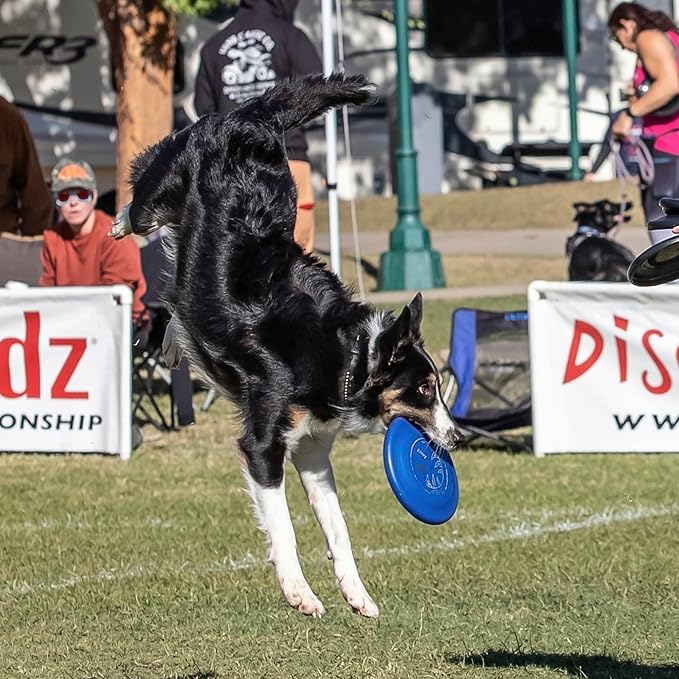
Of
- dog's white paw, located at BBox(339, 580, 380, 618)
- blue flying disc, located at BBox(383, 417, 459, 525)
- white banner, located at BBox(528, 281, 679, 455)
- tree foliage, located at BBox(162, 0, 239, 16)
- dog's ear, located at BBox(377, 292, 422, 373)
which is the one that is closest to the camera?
blue flying disc, located at BBox(383, 417, 459, 525)

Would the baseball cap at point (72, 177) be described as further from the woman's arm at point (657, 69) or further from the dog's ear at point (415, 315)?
the dog's ear at point (415, 315)

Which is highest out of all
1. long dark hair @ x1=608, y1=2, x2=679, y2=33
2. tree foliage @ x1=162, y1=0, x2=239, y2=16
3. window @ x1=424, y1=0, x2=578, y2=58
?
window @ x1=424, y1=0, x2=578, y2=58

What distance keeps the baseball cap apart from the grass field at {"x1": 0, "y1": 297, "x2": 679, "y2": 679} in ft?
5.34

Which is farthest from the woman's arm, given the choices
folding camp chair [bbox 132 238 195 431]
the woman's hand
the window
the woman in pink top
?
the window

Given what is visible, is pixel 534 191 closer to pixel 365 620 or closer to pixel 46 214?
pixel 46 214

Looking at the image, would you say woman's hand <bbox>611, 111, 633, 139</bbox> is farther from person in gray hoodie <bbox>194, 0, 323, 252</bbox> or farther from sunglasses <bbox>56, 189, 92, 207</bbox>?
sunglasses <bbox>56, 189, 92, 207</bbox>

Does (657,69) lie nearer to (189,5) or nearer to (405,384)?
(405,384)

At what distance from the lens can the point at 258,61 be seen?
9055 mm

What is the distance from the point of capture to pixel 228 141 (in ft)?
17.3

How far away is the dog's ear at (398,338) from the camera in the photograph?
15.3ft

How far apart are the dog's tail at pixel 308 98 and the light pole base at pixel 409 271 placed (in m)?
11.3

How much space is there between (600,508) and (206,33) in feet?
61.5

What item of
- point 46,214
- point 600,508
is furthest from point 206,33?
point 600,508

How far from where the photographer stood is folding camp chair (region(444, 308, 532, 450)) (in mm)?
8812
